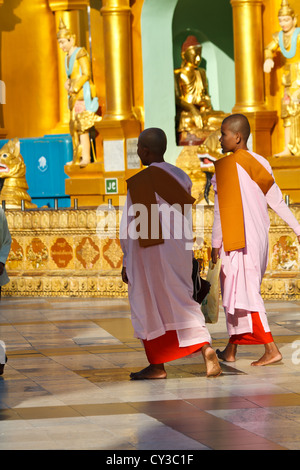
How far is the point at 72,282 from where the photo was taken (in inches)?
519

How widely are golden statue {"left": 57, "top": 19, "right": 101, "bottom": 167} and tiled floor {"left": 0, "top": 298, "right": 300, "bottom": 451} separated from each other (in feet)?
20.6

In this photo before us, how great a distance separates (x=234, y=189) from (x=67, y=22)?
10.3 m

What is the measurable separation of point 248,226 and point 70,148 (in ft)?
31.3

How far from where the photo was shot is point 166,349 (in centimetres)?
734

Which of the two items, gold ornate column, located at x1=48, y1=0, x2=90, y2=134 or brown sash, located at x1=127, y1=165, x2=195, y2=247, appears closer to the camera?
brown sash, located at x1=127, y1=165, x2=195, y2=247

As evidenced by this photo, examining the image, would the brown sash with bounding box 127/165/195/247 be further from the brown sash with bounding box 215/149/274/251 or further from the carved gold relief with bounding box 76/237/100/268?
the carved gold relief with bounding box 76/237/100/268

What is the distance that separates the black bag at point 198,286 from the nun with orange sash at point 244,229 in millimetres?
332

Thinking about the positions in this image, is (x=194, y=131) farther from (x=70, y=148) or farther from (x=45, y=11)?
(x=45, y=11)

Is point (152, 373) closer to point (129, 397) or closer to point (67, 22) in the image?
point (129, 397)

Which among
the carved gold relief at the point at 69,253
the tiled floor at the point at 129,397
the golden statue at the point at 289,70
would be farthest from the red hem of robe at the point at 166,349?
the golden statue at the point at 289,70

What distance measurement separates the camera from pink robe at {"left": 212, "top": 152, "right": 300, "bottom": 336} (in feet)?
25.5

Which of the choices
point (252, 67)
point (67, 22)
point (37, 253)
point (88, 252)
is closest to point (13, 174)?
point (37, 253)
